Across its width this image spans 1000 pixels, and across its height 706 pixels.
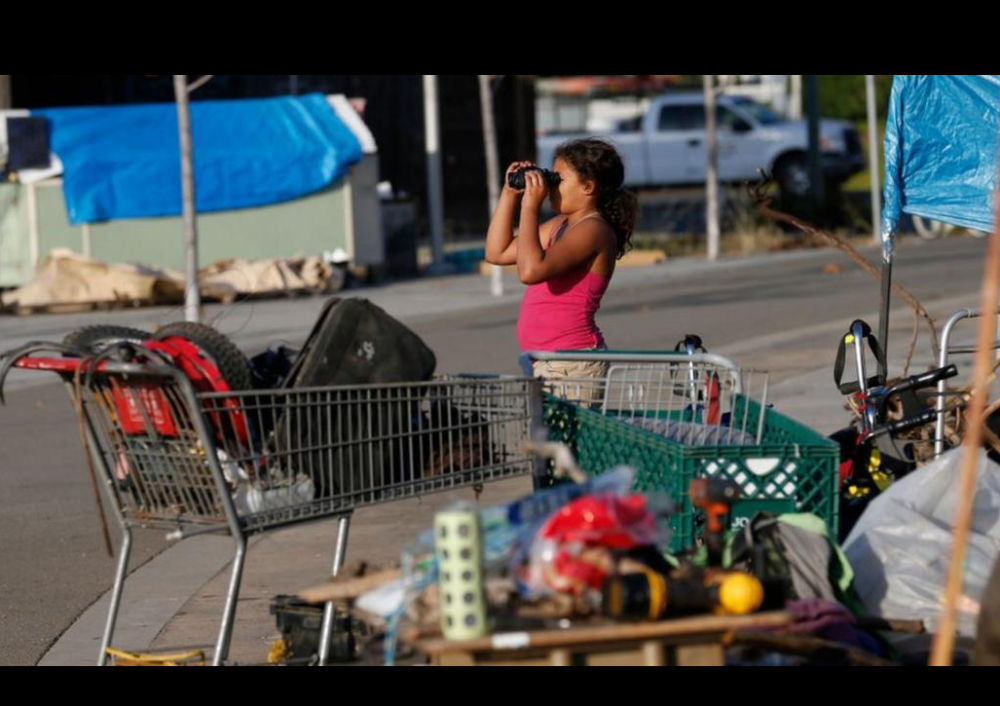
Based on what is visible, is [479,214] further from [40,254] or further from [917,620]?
[917,620]

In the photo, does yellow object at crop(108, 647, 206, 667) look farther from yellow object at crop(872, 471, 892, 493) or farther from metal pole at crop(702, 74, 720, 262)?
metal pole at crop(702, 74, 720, 262)

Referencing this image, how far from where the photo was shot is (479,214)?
33031 millimetres

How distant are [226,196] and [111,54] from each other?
945cm

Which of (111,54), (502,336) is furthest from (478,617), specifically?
(502,336)

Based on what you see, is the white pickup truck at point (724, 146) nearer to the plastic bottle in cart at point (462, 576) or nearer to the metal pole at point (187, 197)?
the metal pole at point (187, 197)

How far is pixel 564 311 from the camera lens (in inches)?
243

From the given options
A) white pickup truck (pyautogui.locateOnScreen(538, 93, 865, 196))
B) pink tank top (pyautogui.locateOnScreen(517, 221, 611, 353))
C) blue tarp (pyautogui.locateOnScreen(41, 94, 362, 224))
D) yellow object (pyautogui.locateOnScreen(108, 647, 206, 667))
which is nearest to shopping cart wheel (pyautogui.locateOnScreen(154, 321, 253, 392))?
yellow object (pyautogui.locateOnScreen(108, 647, 206, 667))

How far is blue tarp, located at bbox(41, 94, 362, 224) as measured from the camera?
803 inches

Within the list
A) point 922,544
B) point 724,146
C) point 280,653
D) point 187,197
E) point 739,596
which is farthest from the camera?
point 724,146

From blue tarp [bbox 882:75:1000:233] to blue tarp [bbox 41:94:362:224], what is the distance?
1407 centimetres

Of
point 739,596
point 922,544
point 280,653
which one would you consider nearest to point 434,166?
point 280,653

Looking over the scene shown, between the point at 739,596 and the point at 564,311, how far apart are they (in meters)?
2.65

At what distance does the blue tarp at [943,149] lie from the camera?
7359 millimetres

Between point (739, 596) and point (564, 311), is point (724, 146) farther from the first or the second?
point (739, 596)
